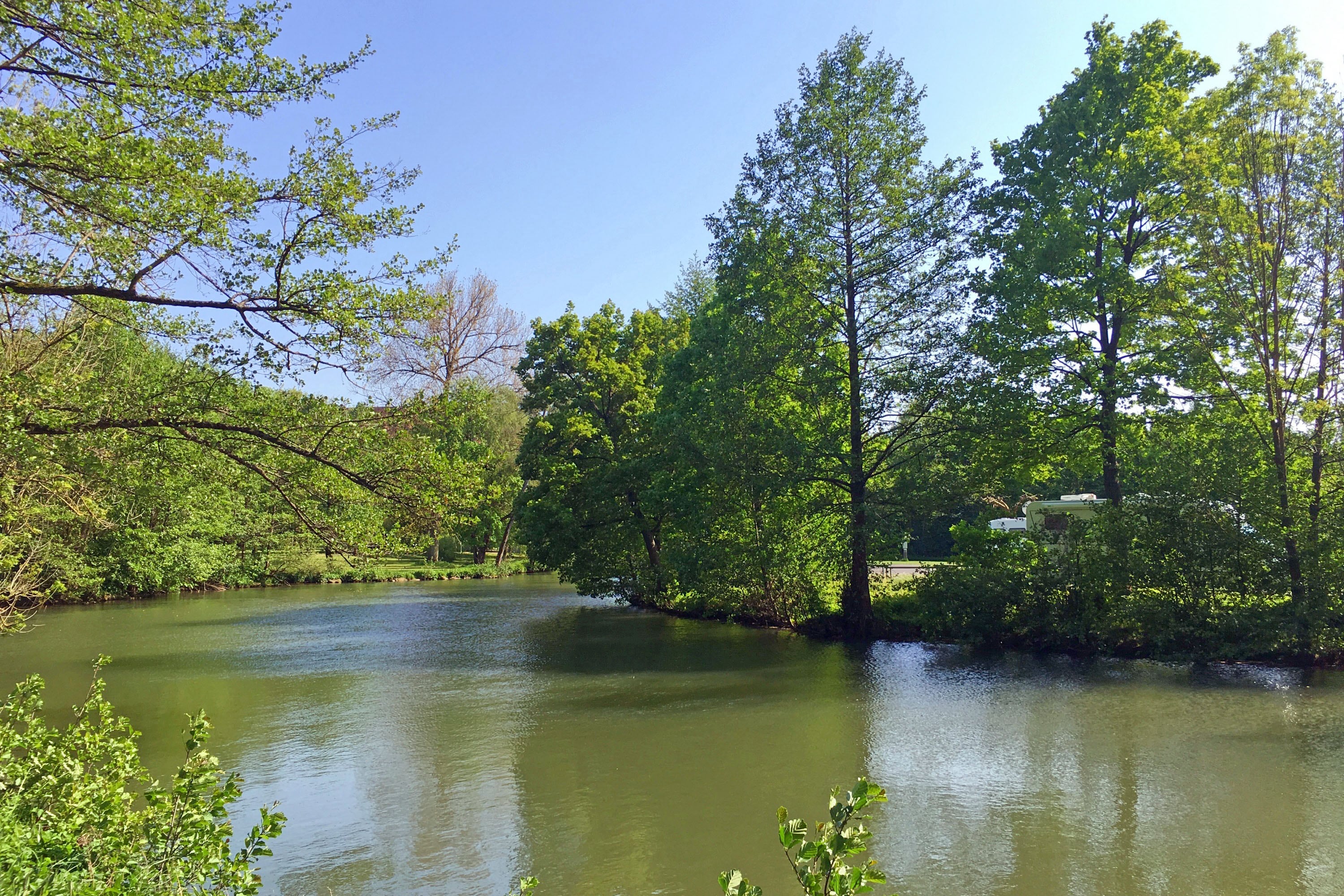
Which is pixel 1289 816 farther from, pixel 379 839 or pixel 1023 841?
pixel 379 839

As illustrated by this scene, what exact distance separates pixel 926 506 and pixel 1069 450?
9.92ft

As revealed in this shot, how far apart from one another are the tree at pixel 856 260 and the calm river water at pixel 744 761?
161 inches

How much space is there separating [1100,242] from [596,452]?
1390 cm

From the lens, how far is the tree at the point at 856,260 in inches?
632

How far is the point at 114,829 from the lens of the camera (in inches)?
141

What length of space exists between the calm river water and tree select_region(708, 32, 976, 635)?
4095 mm

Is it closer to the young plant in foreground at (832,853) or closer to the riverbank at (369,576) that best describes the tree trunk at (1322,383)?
the young plant in foreground at (832,853)

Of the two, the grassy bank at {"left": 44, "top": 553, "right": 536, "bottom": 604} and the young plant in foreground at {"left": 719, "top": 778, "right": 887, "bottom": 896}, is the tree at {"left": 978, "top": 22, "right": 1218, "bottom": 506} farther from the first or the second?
the grassy bank at {"left": 44, "top": 553, "right": 536, "bottom": 604}

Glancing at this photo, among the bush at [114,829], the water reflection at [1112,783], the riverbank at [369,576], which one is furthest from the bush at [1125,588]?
the riverbank at [369,576]

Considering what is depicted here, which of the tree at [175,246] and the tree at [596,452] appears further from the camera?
the tree at [596,452]

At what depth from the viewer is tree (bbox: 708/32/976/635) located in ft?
52.7

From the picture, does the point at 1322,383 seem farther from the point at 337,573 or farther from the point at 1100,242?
the point at 337,573

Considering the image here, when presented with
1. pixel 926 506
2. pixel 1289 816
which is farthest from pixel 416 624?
pixel 1289 816

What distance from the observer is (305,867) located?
6.40 metres
